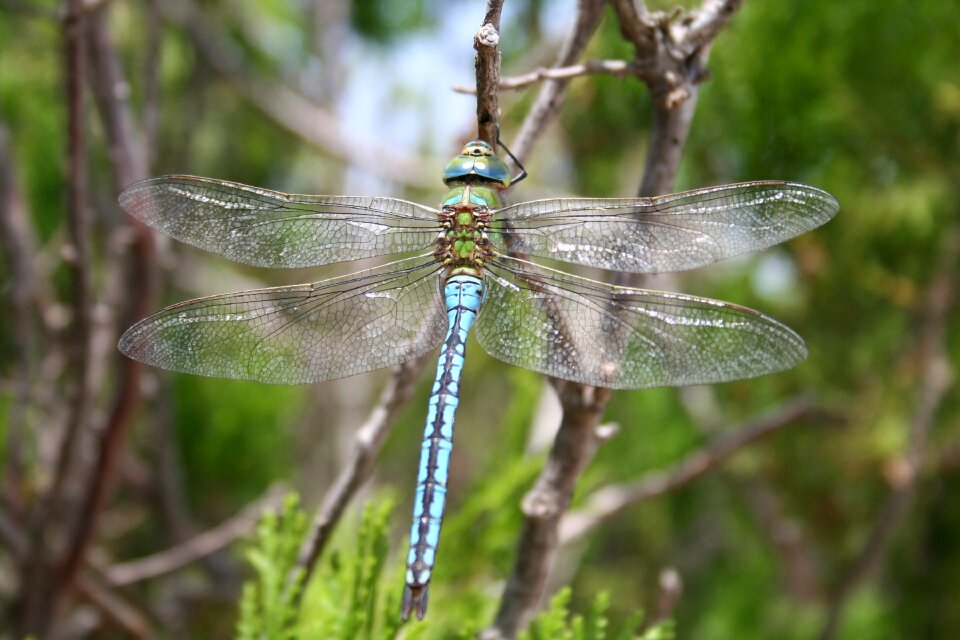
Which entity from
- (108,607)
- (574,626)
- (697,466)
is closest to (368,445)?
(574,626)

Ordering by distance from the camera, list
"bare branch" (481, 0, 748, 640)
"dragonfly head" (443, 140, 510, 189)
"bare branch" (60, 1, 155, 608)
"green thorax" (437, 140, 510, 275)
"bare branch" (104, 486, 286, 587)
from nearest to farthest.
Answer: "bare branch" (481, 0, 748, 640) → "dragonfly head" (443, 140, 510, 189) → "green thorax" (437, 140, 510, 275) → "bare branch" (60, 1, 155, 608) → "bare branch" (104, 486, 286, 587)

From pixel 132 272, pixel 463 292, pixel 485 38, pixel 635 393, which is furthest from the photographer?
pixel 635 393

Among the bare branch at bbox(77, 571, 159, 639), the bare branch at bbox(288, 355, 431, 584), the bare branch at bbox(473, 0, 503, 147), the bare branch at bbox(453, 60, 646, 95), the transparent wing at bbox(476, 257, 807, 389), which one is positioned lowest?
the bare branch at bbox(77, 571, 159, 639)

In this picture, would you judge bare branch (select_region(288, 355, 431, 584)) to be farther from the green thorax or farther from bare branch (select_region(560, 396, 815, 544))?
bare branch (select_region(560, 396, 815, 544))

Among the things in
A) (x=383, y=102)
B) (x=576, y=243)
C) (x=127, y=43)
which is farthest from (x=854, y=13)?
(x=127, y=43)

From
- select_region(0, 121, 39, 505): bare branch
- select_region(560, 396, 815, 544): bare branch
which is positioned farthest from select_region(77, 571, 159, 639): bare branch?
select_region(560, 396, 815, 544): bare branch

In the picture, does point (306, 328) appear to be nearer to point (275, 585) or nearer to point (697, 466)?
point (275, 585)
